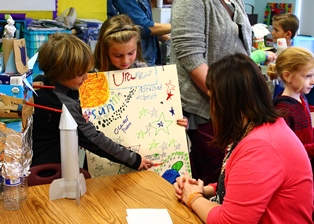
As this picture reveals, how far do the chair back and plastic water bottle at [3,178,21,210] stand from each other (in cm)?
25

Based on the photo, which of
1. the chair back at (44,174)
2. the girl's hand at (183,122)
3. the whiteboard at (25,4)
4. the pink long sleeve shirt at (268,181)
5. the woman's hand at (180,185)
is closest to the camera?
the pink long sleeve shirt at (268,181)

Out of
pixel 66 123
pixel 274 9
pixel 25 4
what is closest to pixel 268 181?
pixel 66 123

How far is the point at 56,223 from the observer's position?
1.28 metres

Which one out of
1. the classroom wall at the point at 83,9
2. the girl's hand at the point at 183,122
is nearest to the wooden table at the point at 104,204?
the girl's hand at the point at 183,122

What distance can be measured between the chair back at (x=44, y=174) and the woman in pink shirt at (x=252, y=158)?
550mm

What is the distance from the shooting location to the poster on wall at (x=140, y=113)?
189 centimetres

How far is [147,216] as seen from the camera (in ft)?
4.34

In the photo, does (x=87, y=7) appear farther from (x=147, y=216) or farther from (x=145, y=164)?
(x=147, y=216)

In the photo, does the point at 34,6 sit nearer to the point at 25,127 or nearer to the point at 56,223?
the point at 25,127

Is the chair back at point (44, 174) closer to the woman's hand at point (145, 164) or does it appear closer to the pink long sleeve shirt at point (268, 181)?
the woman's hand at point (145, 164)

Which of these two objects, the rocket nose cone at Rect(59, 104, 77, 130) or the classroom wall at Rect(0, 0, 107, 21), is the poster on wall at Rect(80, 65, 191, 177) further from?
the classroom wall at Rect(0, 0, 107, 21)

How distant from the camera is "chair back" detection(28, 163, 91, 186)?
1.65 m

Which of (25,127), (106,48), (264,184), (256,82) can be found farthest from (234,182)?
(106,48)

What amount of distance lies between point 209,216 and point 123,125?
72 cm
